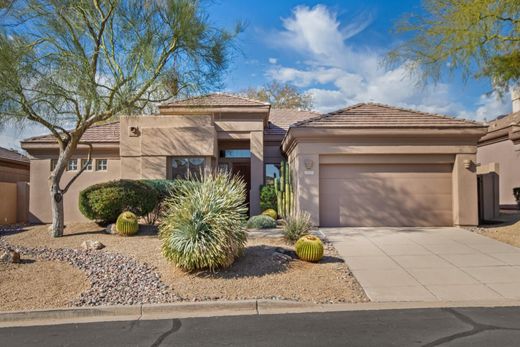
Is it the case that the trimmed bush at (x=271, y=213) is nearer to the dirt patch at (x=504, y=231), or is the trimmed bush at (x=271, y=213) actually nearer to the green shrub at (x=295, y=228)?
the green shrub at (x=295, y=228)

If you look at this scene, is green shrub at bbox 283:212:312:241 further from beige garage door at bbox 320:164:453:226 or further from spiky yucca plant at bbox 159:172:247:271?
beige garage door at bbox 320:164:453:226

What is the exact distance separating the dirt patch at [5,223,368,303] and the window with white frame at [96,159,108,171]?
755 cm

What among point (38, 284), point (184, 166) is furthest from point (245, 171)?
point (38, 284)

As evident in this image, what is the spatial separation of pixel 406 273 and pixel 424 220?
19.2 feet

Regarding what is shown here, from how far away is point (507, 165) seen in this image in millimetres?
18875

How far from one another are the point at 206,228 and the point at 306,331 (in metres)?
2.87

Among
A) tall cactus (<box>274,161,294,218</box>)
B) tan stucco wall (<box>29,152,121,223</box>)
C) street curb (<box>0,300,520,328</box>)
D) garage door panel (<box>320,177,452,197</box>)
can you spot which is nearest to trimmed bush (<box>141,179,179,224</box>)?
tan stucco wall (<box>29,152,121,223</box>)

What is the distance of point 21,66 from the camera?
390 inches

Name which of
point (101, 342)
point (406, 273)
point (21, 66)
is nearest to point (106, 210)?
point (21, 66)

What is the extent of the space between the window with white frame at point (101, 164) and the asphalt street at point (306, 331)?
37.4 ft

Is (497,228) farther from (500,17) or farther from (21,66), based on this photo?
(21,66)

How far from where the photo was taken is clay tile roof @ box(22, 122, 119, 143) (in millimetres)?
15734

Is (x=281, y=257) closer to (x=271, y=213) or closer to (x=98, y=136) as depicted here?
(x=271, y=213)

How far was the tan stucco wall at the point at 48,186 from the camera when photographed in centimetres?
1575
